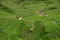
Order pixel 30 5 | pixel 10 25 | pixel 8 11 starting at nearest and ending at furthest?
pixel 10 25 → pixel 8 11 → pixel 30 5

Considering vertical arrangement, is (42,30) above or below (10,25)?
above

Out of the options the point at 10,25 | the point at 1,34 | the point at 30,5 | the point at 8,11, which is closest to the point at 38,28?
the point at 1,34

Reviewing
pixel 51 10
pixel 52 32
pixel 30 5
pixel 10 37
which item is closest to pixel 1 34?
pixel 10 37

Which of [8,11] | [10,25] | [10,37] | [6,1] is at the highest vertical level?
[10,37]

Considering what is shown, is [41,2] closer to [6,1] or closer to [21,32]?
[6,1]

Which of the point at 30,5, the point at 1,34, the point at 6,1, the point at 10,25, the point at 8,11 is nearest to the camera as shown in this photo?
the point at 1,34

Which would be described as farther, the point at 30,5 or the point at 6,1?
the point at 6,1
